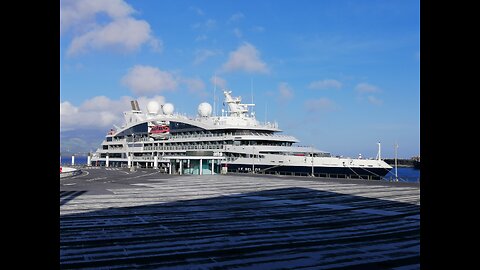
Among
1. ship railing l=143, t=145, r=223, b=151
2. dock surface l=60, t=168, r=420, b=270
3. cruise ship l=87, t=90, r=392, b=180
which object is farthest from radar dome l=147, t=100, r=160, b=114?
dock surface l=60, t=168, r=420, b=270

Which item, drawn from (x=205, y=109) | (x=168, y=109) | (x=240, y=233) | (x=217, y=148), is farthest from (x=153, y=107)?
(x=240, y=233)

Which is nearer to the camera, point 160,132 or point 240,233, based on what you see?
point 240,233

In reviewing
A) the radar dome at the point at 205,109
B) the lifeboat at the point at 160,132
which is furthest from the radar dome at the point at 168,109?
the radar dome at the point at 205,109

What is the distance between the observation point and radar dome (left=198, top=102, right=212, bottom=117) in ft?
276

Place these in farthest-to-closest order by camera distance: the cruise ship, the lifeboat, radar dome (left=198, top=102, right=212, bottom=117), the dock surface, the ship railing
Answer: the lifeboat, radar dome (left=198, top=102, right=212, bottom=117), the ship railing, the cruise ship, the dock surface

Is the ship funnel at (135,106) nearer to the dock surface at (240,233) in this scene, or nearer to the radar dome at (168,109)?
the radar dome at (168,109)

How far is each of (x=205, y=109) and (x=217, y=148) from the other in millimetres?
16580

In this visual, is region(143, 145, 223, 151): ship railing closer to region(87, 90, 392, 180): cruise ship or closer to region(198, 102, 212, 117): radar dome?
region(87, 90, 392, 180): cruise ship

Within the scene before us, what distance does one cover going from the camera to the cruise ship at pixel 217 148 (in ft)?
176

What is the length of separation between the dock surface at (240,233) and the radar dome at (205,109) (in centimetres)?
5894

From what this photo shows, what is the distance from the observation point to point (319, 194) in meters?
28.1

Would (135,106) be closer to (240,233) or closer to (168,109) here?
(168,109)

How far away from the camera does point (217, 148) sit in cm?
6975
